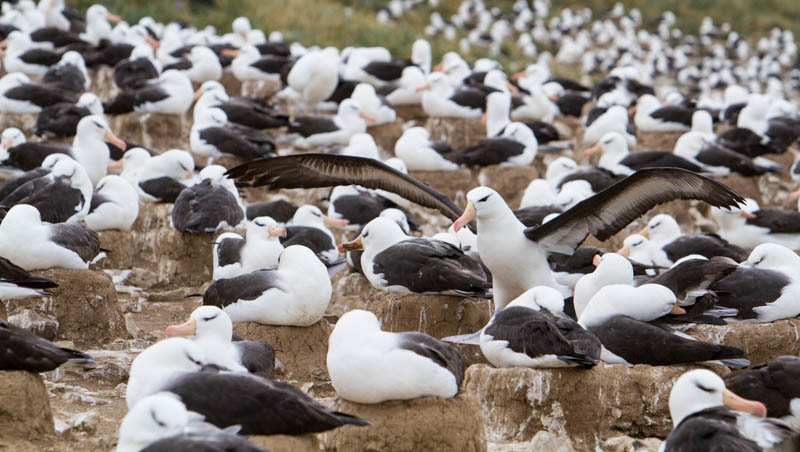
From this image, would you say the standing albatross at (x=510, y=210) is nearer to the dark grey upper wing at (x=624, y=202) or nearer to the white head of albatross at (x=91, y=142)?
the dark grey upper wing at (x=624, y=202)

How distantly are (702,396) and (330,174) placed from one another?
14.4 ft

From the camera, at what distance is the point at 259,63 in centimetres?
2089

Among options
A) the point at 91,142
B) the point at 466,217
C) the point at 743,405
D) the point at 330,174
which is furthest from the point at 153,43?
the point at 743,405

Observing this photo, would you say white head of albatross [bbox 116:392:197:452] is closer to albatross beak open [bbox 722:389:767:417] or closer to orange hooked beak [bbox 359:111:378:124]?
albatross beak open [bbox 722:389:767:417]

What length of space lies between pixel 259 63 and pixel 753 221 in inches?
413

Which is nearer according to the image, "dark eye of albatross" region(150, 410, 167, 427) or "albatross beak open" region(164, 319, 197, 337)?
"dark eye of albatross" region(150, 410, 167, 427)

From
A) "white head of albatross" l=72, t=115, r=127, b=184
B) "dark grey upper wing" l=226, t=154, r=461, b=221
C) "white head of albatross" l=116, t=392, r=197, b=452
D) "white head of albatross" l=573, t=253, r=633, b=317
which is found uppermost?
"white head of albatross" l=72, t=115, r=127, b=184

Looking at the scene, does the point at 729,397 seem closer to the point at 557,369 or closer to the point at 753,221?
the point at 557,369

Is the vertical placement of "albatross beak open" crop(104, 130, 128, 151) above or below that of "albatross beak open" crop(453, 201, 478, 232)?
above

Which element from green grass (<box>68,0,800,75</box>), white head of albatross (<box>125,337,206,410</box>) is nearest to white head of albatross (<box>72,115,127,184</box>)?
white head of albatross (<box>125,337,206,410</box>)

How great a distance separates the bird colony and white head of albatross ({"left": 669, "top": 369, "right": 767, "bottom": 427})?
0.05ft

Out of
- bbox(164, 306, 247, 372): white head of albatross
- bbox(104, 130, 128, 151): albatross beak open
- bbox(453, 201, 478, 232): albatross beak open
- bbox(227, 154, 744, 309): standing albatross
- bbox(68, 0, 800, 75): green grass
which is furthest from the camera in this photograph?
bbox(68, 0, 800, 75): green grass

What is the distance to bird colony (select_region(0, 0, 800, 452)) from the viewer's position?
21.9 ft

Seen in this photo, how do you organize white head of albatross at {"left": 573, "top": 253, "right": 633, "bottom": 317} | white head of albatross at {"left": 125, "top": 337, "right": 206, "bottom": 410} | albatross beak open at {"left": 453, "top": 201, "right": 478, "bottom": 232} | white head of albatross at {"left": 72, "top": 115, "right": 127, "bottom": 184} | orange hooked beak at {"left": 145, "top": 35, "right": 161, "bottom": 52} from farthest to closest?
1. orange hooked beak at {"left": 145, "top": 35, "right": 161, "bottom": 52}
2. white head of albatross at {"left": 72, "top": 115, "right": 127, "bottom": 184}
3. white head of albatross at {"left": 573, "top": 253, "right": 633, "bottom": 317}
4. albatross beak open at {"left": 453, "top": 201, "right": 478, "bottom": 232}
5. white head of albatross at {"left": 125, "top": 337, "right": 206, "bottom": 410}
